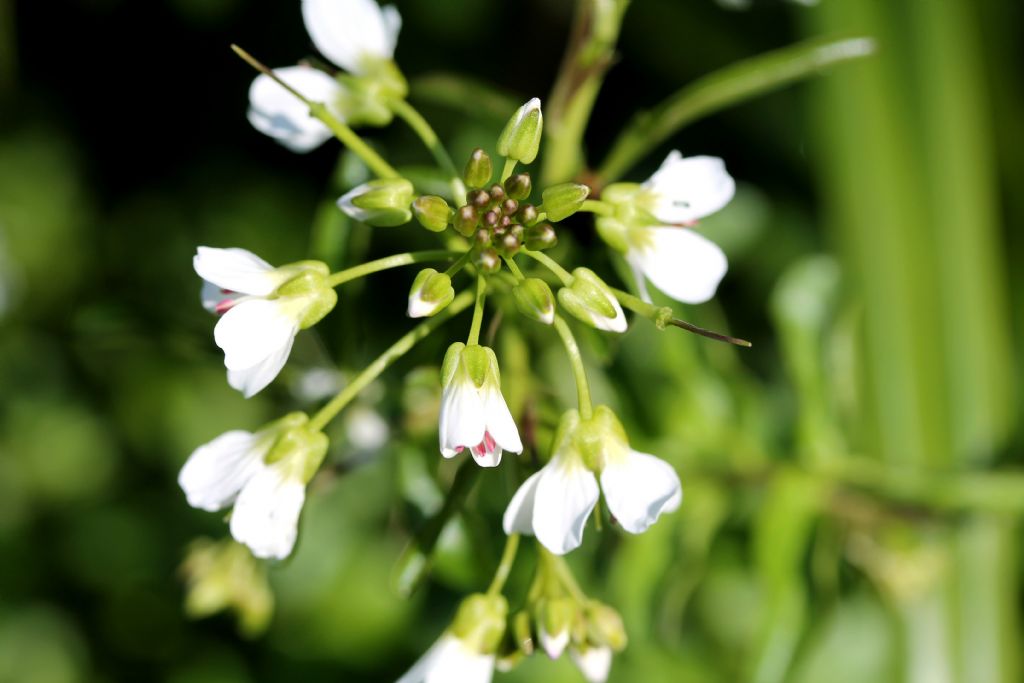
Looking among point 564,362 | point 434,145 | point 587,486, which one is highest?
point 434,145

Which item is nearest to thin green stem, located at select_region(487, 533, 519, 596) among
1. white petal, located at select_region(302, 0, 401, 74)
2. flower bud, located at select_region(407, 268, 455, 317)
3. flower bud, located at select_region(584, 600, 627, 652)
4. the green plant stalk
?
flower bud, located at select_region(584, 600, 627, 652)

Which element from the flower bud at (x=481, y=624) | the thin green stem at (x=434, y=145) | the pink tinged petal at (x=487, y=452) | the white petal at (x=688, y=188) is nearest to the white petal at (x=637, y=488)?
the pink tinged petal at (x=487, y=452)

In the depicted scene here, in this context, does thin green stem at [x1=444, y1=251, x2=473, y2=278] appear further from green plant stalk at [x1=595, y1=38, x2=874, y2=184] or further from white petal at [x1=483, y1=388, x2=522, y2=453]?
green plant stalk at [x1=595, y1=38, x2=874, y2=184]

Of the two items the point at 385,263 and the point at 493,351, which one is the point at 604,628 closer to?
the point at 493,351

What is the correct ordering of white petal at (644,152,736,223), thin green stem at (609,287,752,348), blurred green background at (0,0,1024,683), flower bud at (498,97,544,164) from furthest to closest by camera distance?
1. blurred green background at (0,0,1024,683)
2. white petal at (644,152,736,223)
3. flower bud at (498,97,544,164)
4. thin green stem at (609,287,752,348)

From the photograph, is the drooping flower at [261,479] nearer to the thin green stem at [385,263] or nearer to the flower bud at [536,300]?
the thin green stem at [385,263]

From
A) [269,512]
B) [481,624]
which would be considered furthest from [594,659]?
[269,512]
